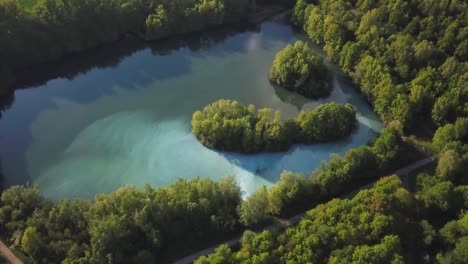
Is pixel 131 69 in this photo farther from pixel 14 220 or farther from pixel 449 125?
pixel 449 125

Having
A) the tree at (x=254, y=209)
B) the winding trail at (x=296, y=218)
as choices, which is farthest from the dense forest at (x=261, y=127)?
the tree at (x=254, y=209)

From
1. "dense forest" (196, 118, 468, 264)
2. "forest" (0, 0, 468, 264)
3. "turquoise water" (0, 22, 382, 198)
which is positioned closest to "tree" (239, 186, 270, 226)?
"forest" (0, 0, 468, 264)

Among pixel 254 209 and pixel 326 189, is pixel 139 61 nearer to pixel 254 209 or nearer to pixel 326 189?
Result: pixel 254 209

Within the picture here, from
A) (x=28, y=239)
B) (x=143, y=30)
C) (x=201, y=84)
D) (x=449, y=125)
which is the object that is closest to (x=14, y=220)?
(x=28, y=239)

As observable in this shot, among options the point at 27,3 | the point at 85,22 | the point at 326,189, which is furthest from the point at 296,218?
the point at 27,3

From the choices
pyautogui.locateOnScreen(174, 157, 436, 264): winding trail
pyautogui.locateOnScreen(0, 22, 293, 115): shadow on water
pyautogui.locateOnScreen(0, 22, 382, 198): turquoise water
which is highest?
pyautogui.locateOnScreen(0, 22, 293, 115): shadow on water

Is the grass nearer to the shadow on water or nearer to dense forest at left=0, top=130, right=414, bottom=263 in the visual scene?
the shadow on water

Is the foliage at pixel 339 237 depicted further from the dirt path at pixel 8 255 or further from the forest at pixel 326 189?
the dirt path at pixel 8 255
